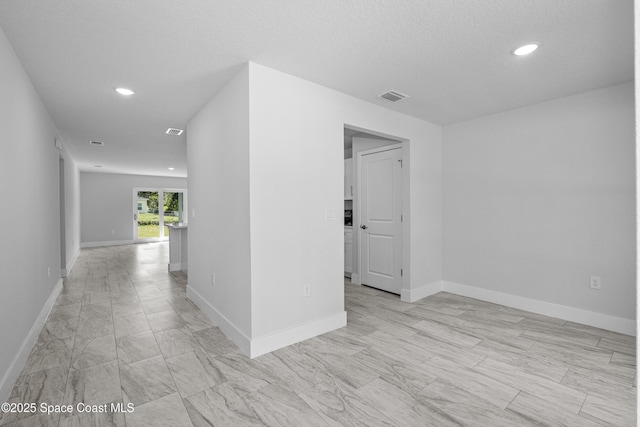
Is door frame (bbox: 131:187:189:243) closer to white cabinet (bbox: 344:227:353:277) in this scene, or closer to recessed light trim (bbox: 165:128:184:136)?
recessed light trim (bbox: 165:128:184:136)

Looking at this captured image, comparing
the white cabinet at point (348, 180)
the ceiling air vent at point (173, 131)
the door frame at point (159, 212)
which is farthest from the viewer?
the door frame at point (159, 212)

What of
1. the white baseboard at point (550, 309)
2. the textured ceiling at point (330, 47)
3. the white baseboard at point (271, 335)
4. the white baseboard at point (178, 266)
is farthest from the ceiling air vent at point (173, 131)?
the white baseboard at point (550, 309)

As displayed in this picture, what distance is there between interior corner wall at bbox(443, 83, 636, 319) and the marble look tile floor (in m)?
0.49

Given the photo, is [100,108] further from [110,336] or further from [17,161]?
[110,336]

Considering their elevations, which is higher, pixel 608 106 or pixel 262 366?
pixel 608 106

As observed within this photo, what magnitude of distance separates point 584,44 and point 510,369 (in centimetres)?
248

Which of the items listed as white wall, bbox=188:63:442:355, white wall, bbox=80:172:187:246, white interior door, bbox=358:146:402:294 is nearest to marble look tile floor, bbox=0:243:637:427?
white wall, bbox=188:63:442:355

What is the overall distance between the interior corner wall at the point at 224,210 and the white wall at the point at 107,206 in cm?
782

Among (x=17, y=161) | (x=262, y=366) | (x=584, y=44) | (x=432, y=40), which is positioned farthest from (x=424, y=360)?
(x=17, y=161)

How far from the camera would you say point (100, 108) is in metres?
3.52

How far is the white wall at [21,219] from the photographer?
201cm

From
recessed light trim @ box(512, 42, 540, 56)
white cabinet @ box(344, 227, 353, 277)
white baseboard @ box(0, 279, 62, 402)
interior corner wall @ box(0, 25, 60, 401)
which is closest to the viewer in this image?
white baseboard @ box(0, 279, 62, 402)

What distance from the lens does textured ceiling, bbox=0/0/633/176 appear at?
179cm

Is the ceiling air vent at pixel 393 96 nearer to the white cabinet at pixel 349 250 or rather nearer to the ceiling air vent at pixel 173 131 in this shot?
the white cabinet at pixel 349 250
